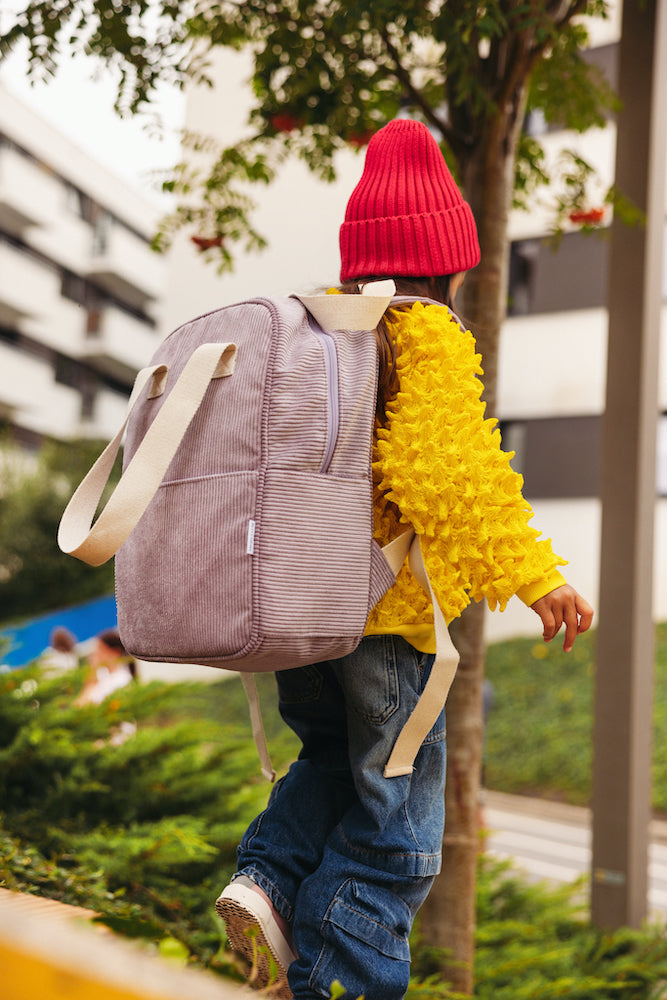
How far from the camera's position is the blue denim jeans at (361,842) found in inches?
62.3

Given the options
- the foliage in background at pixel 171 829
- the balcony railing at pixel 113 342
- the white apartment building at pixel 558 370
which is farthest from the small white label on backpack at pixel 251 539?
the balcony railing at pixel 113 342

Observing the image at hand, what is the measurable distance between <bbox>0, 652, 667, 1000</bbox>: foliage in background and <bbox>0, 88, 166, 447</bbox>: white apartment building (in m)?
22.9

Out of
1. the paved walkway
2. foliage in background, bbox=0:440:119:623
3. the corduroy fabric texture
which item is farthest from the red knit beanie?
foliage in background, bbox=0:440:119:623

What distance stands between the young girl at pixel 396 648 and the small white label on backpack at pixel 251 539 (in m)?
0.28

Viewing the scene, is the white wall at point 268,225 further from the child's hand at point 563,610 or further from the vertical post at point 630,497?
the vertical post at point 630,497

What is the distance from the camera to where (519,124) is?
9.82ft

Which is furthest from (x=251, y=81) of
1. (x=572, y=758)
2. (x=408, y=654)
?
(x=572, y=758)

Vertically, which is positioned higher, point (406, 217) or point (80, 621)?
point (406, 217)

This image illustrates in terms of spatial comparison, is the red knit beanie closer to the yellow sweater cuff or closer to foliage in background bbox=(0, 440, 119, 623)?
the yellow sweater cuff

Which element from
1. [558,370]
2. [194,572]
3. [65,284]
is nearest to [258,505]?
[194,572]

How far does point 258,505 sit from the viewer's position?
142 cm

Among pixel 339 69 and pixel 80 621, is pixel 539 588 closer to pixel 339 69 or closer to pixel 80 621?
pixel 339 69

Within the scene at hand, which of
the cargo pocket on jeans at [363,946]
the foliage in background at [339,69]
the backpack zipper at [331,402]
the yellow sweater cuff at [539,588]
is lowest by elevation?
the cargo pocket on jeans at [363,946]

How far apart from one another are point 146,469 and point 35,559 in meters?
19.6
